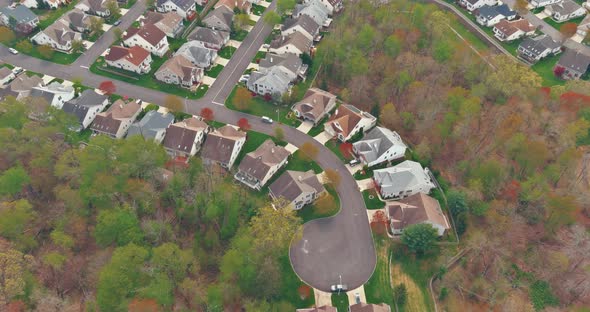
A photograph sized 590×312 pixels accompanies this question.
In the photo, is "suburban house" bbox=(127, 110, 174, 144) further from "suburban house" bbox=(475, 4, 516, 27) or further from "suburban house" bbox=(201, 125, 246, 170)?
"suburban house" bbox=(475, 4, 516, 27)

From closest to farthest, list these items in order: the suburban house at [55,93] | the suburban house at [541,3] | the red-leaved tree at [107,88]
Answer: the suburban house at [55,93] → the red-leaved tree at [107,88] → the suburban house at [541,3]

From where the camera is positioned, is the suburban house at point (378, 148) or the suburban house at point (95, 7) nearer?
the suburban house at point (378, 148)

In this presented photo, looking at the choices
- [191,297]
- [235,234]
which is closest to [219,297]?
[191,297]

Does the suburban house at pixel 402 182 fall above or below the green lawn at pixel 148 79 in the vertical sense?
above

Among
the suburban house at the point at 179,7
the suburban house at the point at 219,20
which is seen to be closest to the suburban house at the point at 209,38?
the suburban house at the point at 219,20

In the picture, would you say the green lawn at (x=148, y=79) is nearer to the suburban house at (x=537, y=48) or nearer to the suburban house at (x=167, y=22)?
the suburban house at (x=167, y=22)

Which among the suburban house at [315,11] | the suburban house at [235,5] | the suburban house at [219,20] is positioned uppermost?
the suburban house at [315,11]

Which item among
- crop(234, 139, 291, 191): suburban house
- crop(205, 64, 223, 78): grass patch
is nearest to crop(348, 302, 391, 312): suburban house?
crop(234, 139, 291, 191): suburban house

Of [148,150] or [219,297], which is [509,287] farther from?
[148,150]
